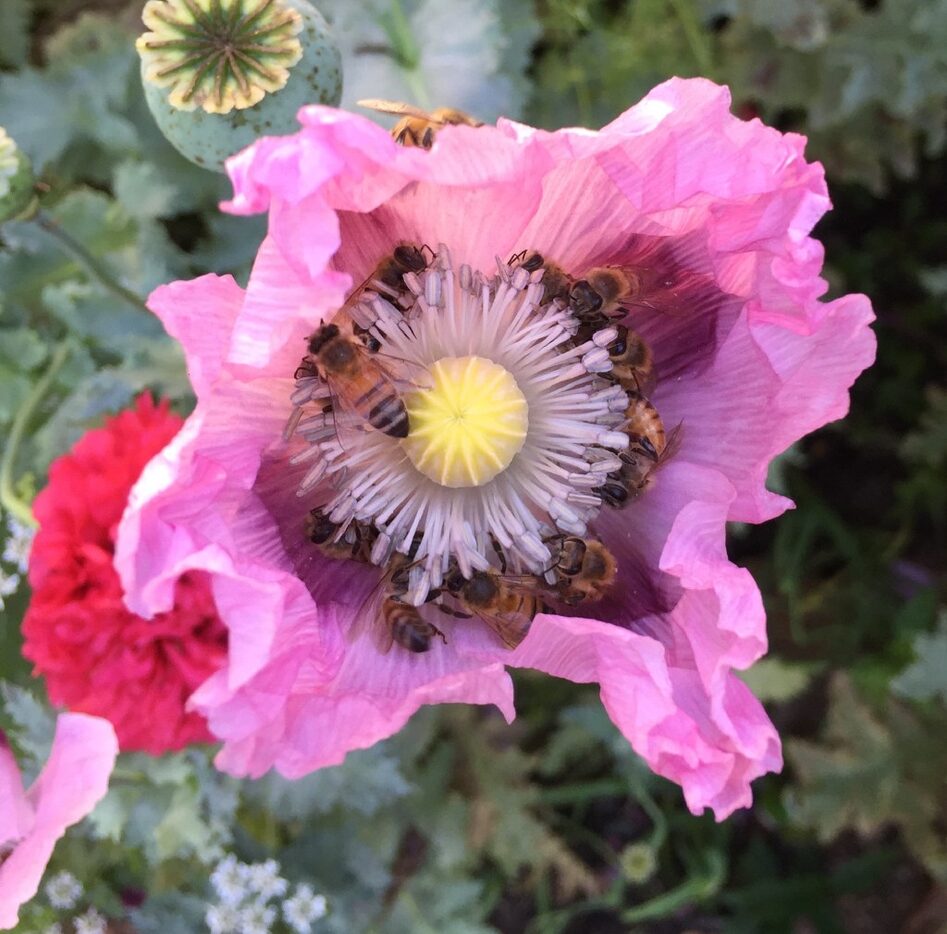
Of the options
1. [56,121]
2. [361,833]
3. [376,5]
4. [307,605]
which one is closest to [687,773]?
[307,605]

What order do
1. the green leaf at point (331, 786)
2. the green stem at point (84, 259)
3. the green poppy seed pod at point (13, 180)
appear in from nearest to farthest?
the green poppy seed pod at point (13, 180), the green stem at point (84, 259), the green leaf at point (331, 786)

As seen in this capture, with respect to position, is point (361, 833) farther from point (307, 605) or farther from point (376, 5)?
point (376, 5)

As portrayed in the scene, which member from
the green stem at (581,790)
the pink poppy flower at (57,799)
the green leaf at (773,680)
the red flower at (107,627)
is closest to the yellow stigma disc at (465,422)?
the red flower at (107,627)

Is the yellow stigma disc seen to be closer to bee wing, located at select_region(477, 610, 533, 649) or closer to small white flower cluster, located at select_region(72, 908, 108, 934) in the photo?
bee wing, located at select_region(477, 610, 533, 649)

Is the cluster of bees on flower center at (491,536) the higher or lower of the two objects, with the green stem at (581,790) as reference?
higher

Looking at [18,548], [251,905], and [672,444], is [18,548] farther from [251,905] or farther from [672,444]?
[672,444]

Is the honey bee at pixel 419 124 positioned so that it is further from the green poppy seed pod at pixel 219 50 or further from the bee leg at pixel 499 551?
the bee leg at pixel 499 551
